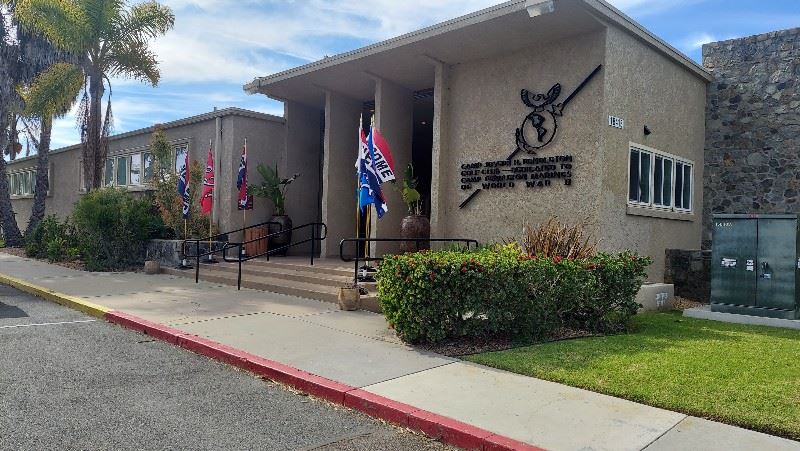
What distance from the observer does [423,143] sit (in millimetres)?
19828

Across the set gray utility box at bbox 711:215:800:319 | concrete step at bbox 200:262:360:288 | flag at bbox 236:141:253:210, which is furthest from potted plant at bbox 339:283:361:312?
flag at bbox 236:141:253:210

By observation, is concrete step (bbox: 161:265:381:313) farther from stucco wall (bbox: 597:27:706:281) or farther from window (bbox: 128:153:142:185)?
window (bbox: 128:153:142:185)

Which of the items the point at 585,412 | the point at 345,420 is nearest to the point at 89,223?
the point at 345,420

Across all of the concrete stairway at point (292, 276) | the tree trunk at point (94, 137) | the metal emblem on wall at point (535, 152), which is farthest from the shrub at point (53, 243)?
the metal emblem on wall at point (535, 152)

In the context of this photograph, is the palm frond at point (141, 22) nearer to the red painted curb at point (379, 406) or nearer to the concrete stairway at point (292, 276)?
the concrete stairway at point (292, 276)

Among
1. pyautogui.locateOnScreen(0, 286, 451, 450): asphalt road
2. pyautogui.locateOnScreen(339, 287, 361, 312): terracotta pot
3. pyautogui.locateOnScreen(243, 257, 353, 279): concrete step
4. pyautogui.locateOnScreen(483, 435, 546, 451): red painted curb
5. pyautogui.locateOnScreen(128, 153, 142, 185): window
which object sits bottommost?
pyautogui.locateOnScreen(0, 286, 451, 450): asphalt road

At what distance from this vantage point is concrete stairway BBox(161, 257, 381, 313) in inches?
437

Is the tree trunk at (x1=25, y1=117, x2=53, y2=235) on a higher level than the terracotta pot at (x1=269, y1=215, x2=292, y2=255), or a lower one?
higher

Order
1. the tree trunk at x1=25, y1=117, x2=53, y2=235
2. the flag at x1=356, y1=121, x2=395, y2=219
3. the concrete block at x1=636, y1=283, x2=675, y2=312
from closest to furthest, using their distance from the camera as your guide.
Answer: the concrete block at x1=636, y1=283, x2=675, y2=312
the flag at x1=356, y1=121, x2=395, y2=219
the tree trunk at x1=25, y1=117, x2=53, y2=235

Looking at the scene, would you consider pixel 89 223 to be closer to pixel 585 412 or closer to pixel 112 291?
pixel 112 291

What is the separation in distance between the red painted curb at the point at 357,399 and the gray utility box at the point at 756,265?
723 cm

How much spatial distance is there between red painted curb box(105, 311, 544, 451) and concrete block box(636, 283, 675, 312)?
6665mm

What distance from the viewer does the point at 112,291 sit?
1204 cm

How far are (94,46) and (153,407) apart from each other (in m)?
16.6
